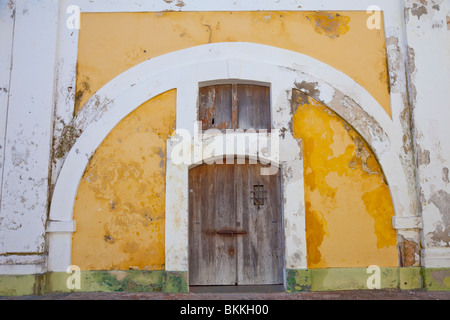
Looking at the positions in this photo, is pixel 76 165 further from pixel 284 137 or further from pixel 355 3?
pixel 355 3

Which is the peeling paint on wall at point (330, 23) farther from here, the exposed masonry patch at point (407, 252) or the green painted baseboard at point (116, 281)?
the green painted baseboard at point (116, 281)

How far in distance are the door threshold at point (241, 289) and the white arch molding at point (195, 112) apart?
1.62ft

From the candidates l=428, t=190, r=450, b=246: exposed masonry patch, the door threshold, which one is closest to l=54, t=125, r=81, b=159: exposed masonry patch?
the door threshold

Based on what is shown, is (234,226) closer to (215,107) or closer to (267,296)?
(267,296)

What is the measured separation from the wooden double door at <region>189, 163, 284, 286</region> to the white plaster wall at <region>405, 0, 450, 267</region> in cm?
204

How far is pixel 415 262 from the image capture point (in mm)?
5484

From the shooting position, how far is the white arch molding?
5.46m

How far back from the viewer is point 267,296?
5137 millimetres

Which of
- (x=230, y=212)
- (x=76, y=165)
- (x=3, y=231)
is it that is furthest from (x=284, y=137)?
(x=3, y=231)

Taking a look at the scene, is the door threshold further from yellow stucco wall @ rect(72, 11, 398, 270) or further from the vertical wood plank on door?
the vertical wood plank on door

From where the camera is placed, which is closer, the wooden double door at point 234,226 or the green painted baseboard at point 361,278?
the green painted baseboard at point 361,278

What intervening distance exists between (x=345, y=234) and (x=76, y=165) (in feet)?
12.8

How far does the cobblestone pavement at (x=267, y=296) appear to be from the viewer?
5.04m

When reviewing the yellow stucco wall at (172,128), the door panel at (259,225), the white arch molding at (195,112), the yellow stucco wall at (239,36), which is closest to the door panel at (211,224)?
the door panel at (259,225)
